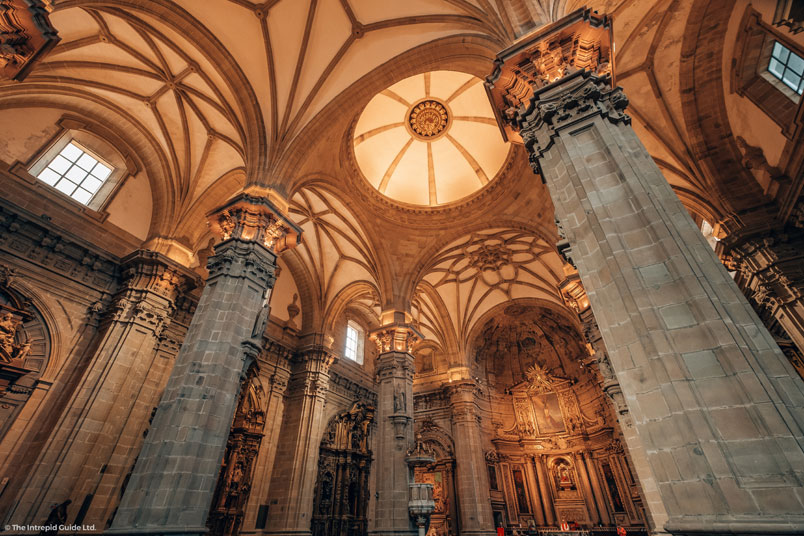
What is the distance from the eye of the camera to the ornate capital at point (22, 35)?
4.82 m

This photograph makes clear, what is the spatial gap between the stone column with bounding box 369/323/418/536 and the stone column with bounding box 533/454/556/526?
35.7 ft

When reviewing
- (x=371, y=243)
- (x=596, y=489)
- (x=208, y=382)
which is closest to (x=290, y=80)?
(x=371, y=243)

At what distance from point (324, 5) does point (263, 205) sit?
5222 mm

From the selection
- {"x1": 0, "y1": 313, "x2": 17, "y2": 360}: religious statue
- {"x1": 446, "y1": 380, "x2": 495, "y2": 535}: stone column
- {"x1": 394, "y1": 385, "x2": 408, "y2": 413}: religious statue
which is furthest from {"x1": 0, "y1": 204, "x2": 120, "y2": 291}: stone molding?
{"x1": 446, "y1": 380, "x2": 495, "y2": 535}: stone column

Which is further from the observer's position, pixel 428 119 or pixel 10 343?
pixel 428 119

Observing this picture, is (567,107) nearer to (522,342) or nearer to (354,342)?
(354,342)

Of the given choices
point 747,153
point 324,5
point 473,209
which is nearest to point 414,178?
point 473,209

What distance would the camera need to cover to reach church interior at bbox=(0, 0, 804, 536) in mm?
3271

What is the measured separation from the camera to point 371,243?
13711 mm

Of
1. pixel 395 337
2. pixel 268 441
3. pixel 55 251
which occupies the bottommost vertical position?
pixel 268 441

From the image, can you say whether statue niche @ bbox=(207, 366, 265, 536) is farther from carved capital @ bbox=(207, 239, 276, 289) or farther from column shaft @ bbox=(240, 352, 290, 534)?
carved capital @ bbox=(207, 239, 276, 289)

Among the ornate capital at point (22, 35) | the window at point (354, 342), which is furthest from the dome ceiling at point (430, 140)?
the ornate capital at point (22, 35)

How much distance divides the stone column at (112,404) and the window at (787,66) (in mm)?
15536

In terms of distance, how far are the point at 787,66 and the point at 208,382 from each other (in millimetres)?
13385
